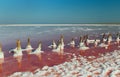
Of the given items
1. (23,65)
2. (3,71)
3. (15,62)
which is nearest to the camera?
(3,71)

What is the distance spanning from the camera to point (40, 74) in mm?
15961

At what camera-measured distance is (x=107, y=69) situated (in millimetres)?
16016

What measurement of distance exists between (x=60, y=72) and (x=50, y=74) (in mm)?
795

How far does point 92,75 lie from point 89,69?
169cm

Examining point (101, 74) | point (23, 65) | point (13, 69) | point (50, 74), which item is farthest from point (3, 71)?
point (101, 74)

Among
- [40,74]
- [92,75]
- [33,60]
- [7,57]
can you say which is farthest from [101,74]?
[7,57]

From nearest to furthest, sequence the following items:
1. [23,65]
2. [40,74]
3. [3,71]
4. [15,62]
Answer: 1. [40,74]
2. [3,71]
3. [23,65]
4. [15,62]

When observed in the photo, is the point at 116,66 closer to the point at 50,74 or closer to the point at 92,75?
the point at 92,75

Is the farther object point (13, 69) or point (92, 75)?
point (13, 69)

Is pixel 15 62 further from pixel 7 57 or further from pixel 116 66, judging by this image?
pixel 116 66

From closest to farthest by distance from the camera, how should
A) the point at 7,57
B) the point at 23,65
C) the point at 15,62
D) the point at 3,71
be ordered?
the point at 3,71
the point at 23,65
the point at 15,62
the point at 7,57

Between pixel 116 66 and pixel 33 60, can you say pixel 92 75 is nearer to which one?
pixel 116 66

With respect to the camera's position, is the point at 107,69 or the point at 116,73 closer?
the point at 116,73

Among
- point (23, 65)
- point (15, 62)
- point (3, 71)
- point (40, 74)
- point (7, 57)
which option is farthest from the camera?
point (7, 57)
